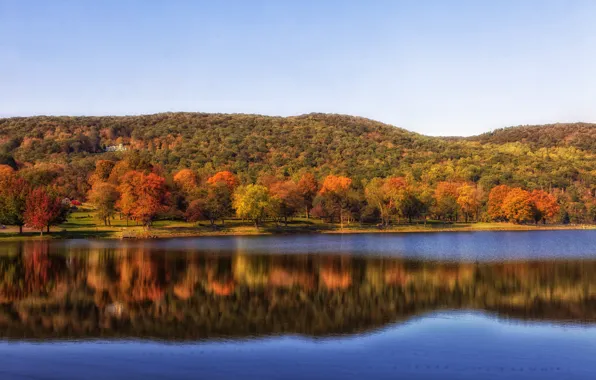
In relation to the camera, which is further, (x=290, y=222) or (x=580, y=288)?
(x=290, y=222)

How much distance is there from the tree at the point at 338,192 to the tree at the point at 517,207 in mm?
31922

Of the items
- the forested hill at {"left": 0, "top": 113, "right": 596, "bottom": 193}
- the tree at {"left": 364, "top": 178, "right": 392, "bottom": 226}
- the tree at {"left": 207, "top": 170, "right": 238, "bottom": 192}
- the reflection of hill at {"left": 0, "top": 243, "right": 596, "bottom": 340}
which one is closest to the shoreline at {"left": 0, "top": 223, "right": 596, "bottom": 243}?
the tree at {"left": 364, "top": 178, "right": 392, "bottom": 226}

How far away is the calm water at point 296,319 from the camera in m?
19.4

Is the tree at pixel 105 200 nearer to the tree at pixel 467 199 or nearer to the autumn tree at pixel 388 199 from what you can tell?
the autumn tree at pixel 388 199

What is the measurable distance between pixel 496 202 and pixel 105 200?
77.0 metres

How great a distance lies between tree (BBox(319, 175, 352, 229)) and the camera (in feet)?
340

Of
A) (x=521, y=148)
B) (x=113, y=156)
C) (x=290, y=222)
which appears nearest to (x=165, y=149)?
(x=113, y=156)

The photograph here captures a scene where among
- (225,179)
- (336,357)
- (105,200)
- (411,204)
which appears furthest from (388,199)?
(336,357)

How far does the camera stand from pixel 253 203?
94.8m

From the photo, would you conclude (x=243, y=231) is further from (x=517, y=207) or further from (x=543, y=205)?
(x=543, y=205)

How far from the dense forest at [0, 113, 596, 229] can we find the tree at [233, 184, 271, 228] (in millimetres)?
201

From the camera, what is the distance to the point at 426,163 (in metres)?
154

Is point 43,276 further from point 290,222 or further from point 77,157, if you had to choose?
point 77,157

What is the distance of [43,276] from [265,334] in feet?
75.2
